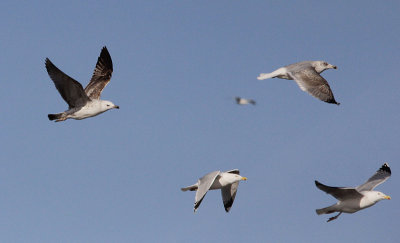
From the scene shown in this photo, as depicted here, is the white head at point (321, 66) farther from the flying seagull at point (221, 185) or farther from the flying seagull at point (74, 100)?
the flying seagull at point (74, 100)

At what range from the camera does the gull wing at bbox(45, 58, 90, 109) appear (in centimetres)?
1647

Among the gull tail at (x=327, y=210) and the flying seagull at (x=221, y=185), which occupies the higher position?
the flying seagull at (x=221, y=185)

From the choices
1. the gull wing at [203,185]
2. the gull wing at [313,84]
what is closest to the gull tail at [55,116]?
the gull wing at [203,185]

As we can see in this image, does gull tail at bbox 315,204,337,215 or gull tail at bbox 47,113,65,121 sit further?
gull tail at bbox 47,113,65,121

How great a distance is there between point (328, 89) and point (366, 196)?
282 cm

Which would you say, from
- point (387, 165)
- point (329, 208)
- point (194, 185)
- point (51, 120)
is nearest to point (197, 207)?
point (194, 185)

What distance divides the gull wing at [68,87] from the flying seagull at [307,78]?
4.56m

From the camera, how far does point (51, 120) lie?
17438 mm

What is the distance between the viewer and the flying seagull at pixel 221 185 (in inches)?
671

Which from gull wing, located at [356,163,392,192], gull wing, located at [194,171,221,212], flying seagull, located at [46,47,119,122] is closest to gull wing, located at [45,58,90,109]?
flying seagull, located at [46,47,119,122]

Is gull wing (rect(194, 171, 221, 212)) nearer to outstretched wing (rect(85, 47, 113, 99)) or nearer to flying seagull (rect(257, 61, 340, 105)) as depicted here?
flying seagull (rect(257, 61, 340, 105))

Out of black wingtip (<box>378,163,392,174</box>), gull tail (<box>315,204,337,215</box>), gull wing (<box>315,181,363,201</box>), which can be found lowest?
gull tail (<box>315,204,337,215</box>)

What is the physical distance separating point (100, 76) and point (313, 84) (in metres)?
6.81

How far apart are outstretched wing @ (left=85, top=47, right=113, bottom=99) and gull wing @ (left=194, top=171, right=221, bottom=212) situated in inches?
163
